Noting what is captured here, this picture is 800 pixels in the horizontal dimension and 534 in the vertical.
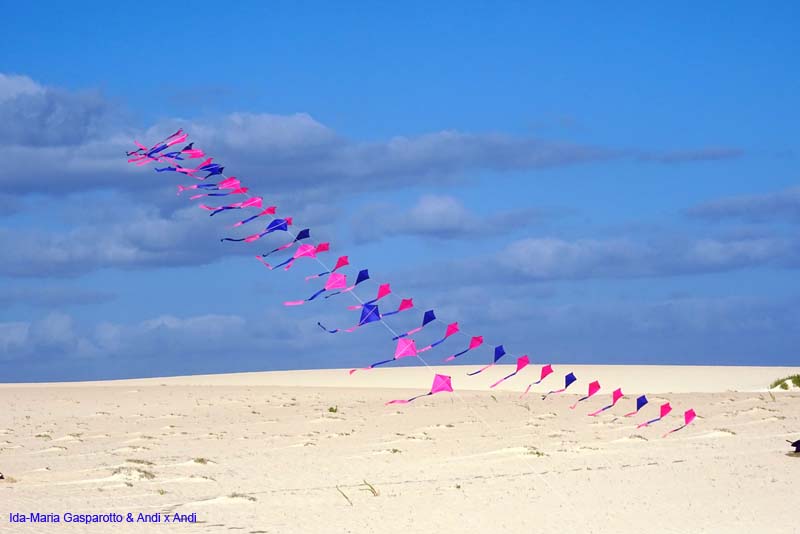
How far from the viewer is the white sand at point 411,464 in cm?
1078

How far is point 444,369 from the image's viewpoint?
43.8m

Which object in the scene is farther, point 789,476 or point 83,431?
point 83,431

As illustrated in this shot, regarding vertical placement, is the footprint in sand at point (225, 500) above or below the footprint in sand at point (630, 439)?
below

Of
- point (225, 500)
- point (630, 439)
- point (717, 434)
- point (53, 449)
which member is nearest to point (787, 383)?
point (717, 434)

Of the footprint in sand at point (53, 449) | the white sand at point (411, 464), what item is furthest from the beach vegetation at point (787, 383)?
the footprint in sand at point (53, 449)

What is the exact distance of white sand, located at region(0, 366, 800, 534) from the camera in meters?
10.8

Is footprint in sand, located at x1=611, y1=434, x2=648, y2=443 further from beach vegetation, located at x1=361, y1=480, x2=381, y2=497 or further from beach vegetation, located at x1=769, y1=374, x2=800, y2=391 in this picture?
beach vegetation, located at x1=769, y1=374, x2=800, y2=391

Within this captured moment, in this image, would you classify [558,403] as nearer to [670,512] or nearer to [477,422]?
[477,422]

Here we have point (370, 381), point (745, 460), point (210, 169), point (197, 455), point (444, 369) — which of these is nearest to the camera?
point (210, 169)

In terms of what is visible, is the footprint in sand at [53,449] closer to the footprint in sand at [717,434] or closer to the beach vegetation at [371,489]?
the beach vegetation at [371,489]

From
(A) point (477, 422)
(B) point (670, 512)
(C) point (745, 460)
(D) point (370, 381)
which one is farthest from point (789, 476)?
(D) point (370, 381)

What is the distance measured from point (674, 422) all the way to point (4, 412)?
50.0ft

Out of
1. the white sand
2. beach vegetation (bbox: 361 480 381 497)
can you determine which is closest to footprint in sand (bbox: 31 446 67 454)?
the white sand

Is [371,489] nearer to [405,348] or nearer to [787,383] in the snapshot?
[405,348]
